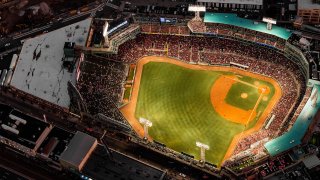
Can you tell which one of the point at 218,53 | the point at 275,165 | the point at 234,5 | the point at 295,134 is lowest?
the point at 275,165

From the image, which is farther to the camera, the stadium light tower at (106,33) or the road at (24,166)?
the stadium light tower at (106,33)

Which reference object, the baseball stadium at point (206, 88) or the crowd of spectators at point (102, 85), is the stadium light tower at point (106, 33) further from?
the crowd of spectators at point (102, 85)

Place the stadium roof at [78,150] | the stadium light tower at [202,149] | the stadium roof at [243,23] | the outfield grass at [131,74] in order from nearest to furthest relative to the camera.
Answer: the stadium roof at [78,150], the stadium light tower at [202,149], the outfield grass at [131,74], the stadium roof at [243,23]

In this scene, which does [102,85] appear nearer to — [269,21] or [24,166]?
[24,166]

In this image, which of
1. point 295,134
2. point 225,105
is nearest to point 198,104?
point 225,105

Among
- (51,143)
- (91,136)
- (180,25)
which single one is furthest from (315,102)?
(51,143)

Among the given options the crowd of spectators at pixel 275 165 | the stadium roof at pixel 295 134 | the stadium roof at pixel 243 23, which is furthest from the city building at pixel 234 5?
the crowd of spectators at pixel 275 165

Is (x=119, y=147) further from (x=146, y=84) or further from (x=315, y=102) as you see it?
(x=315, y=102)
